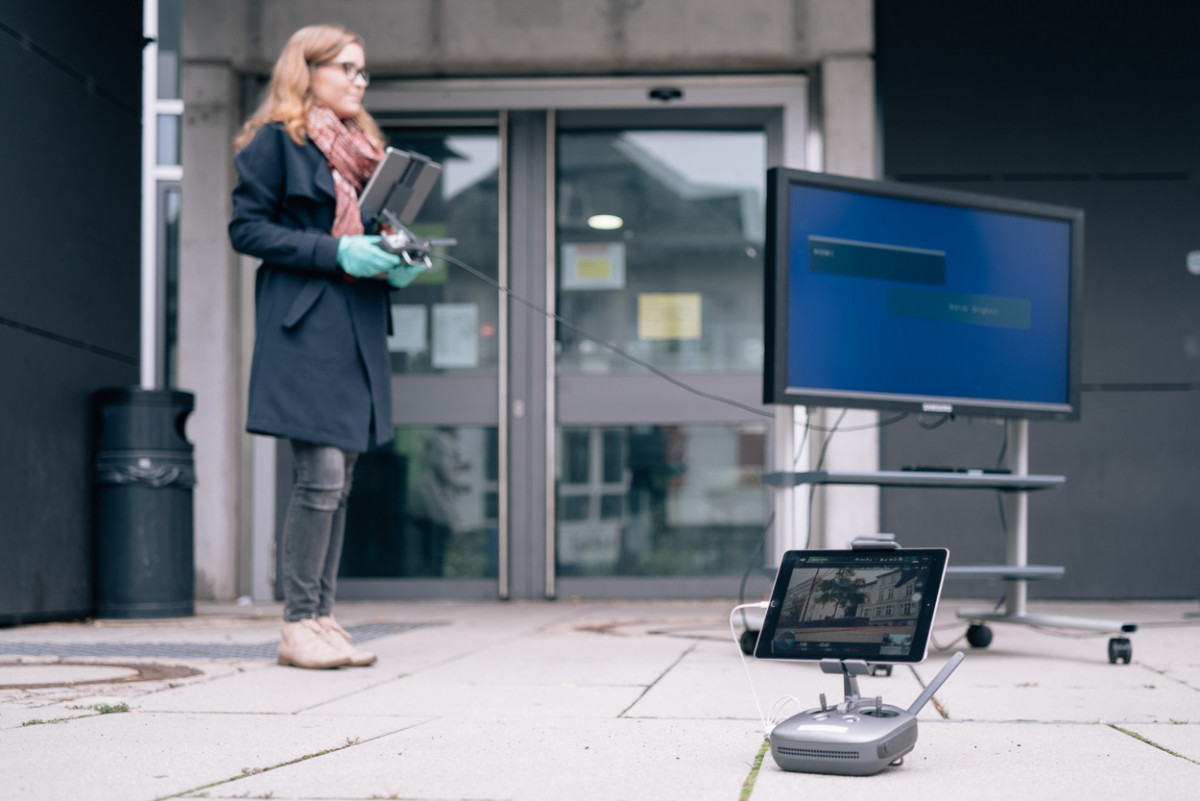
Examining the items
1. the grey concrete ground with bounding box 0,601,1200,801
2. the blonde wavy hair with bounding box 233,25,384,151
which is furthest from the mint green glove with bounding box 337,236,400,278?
the grey concrete ground with bounding box 0,601,1200,801

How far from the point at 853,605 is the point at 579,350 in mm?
4335

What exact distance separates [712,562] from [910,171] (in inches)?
89.1

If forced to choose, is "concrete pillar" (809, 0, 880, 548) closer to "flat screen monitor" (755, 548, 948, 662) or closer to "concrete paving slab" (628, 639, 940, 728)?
"concrete paving slab" (628, 639, 940, 728)

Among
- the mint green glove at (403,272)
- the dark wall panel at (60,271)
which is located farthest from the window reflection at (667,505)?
the mint green glove at (403,272)

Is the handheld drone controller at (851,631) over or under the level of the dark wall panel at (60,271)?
under

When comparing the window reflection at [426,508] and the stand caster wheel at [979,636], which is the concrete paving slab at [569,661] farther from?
the window reflection at [426,508]

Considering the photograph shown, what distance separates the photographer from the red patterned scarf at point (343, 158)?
3457 millimetres

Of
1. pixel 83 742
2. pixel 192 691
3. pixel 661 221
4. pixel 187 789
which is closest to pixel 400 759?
pixel 187 789

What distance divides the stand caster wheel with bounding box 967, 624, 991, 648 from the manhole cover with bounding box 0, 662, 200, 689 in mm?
2409

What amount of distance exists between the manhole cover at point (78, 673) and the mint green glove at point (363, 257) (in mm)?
1173

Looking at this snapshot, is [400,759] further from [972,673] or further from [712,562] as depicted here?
[712,562]

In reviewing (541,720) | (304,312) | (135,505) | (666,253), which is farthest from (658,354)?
(541,720)

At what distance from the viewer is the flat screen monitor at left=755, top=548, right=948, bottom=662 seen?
6.78 ft

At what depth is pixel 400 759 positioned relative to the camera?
2.05 m
